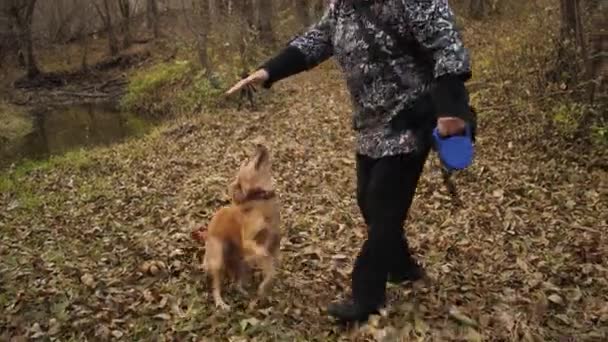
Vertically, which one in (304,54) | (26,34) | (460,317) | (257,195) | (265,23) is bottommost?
(460,317)

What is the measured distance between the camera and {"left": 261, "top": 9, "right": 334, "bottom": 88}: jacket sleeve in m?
4.07

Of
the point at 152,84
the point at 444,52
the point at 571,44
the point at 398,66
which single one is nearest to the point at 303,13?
the point at 152,84

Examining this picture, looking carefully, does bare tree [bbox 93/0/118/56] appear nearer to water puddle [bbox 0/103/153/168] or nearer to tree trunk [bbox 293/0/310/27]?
water puddle [bbox 0/103/153/168]

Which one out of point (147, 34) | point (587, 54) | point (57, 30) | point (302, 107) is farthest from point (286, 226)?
point (57, 30)

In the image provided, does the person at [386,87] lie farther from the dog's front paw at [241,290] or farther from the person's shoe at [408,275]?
the dog's front paw at [241,290]

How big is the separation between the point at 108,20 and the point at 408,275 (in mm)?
32969

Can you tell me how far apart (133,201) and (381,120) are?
5760 millimetres

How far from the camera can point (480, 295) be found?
469 cm

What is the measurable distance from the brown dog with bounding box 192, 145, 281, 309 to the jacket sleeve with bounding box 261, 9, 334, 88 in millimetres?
765

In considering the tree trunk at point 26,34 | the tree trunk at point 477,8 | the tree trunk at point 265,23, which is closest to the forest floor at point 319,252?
the tree trunk at point 477,8

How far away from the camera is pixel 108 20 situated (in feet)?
113

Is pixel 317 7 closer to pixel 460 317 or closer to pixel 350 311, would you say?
pixel 460 317

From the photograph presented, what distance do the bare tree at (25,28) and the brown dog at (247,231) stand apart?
29.5m

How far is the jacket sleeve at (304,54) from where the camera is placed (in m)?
4.07
